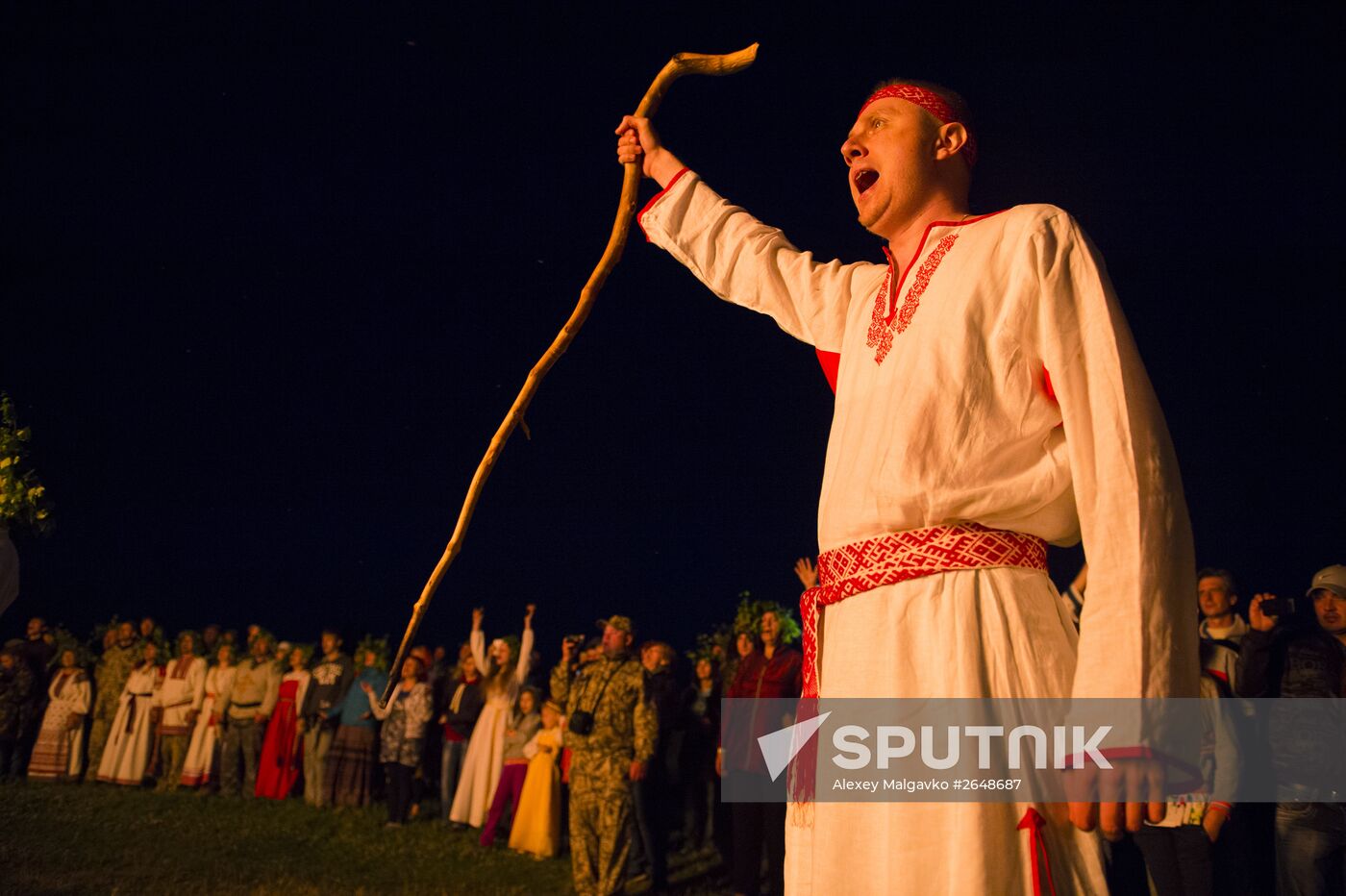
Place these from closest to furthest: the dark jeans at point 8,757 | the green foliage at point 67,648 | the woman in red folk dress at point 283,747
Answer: the woman in red folk dress at point 283,747, the dark jeans at point 8,757, the green foliage at point 67,648

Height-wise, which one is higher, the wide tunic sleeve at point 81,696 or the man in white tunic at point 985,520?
the man in white tunic at point 985,520

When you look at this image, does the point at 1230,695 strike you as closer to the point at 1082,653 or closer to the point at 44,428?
the point at 1082,653

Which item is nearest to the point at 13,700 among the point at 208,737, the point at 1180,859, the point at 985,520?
the point at 208,737

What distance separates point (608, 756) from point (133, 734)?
26.7ft

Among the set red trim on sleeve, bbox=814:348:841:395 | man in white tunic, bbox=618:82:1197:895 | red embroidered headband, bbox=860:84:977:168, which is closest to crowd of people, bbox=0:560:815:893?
red trim on sleeve, bbox=814:348:841:395

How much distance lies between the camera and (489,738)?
10.2 meters

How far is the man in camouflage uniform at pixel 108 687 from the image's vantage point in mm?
13188

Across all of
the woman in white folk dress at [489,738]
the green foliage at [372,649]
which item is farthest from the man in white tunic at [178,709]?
the woman in white folk dress at [489,738]

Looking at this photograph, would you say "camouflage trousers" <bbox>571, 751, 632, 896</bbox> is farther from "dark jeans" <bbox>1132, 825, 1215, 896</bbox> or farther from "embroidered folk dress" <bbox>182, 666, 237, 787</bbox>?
"embroidered folk dress" <bbox>182, 666, 237, 787</bbox>

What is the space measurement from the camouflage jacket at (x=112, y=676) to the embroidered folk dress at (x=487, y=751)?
18.1 ft

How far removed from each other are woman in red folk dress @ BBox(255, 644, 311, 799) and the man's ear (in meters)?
11.3

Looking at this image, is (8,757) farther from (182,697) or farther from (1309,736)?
(1309,736)

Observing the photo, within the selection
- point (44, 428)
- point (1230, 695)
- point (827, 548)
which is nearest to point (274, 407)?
point (44, 428)

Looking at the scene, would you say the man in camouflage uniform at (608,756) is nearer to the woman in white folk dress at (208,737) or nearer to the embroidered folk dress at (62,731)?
the woman in white folk dress at (208,737)
